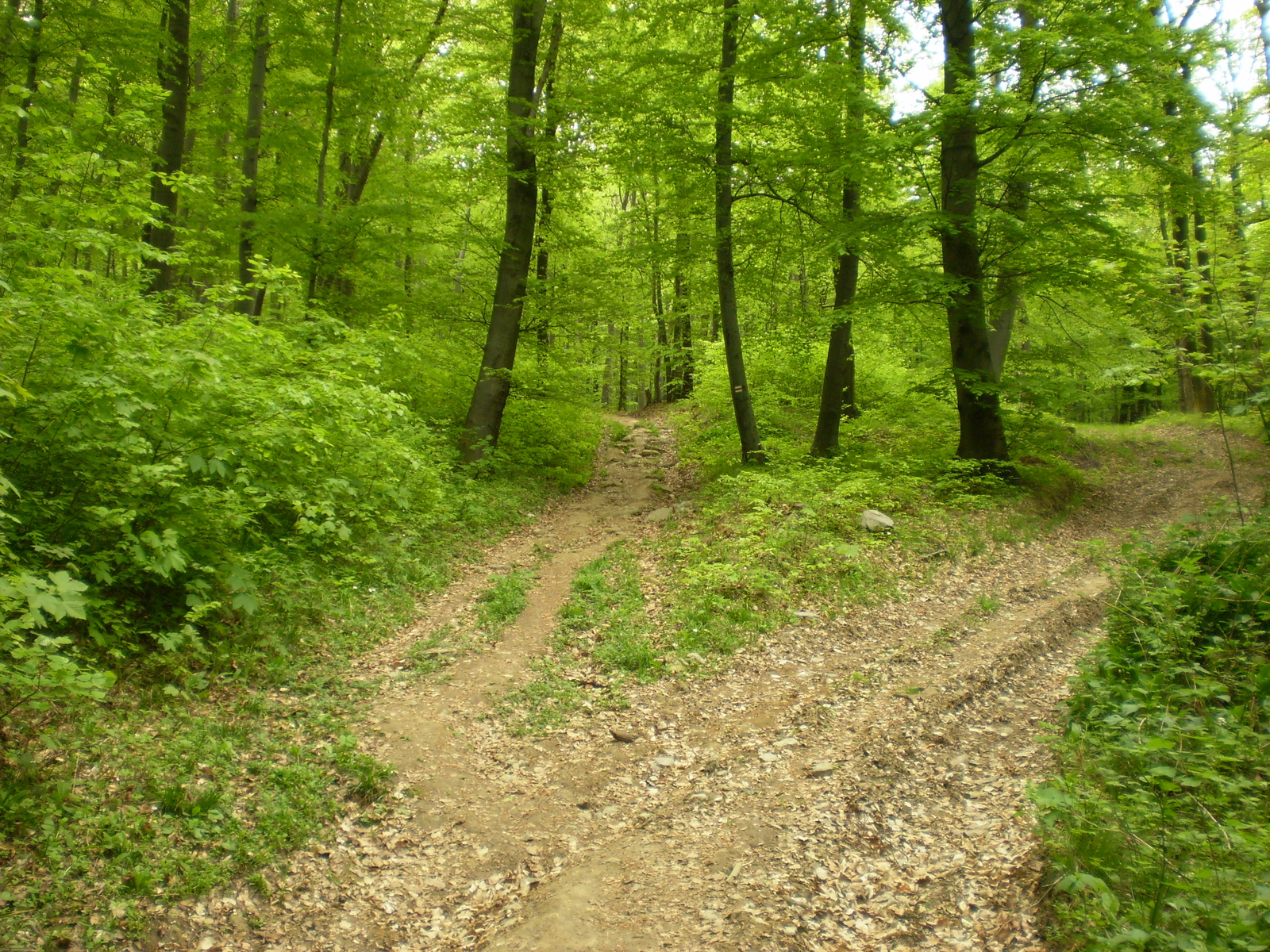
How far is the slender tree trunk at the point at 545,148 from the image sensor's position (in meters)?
12.8

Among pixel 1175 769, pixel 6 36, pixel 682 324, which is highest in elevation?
pixel 682 324

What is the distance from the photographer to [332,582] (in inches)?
295

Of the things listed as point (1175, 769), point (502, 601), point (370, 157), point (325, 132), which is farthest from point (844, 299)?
point (370, 157)

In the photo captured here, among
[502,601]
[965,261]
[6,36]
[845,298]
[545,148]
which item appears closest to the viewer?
[502,601]

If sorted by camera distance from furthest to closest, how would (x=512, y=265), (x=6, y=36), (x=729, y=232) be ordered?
(x=512, y=265) → (x=729, y=232) → (x=6, y=36)

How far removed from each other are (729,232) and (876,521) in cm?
619

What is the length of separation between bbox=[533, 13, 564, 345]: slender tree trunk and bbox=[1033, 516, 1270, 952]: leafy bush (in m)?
11.1

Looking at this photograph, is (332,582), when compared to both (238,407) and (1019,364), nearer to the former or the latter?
(238,407)

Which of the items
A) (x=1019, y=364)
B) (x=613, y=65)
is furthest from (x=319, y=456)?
(x=1019, y=364)

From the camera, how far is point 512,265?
13.2 m

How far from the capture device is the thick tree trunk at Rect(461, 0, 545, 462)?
501 inches

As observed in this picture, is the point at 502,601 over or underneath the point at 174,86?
underneath

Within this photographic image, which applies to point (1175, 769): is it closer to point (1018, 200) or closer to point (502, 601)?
point (502, 601)

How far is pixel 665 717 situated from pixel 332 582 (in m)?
4.08
